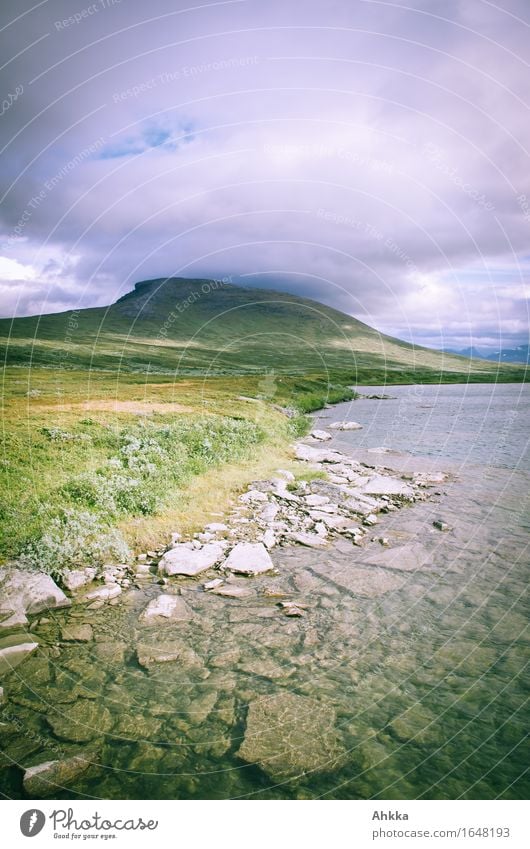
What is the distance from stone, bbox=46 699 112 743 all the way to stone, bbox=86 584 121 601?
3.26 meters

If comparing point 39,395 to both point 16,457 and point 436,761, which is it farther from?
point 436,761

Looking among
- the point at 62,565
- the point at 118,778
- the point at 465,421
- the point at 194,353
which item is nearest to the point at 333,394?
the point at 465,421

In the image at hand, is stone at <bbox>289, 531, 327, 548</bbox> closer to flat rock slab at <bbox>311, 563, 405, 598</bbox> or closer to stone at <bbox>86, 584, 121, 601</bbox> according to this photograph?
flat rock slab at <bbox>311, 563, 405, 598</bbox>

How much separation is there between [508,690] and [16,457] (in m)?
19.1

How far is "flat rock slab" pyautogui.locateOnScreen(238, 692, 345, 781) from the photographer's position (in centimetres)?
604

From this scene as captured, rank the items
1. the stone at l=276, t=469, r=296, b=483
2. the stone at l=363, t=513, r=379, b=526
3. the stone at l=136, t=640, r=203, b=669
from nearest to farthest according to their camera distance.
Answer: the stone at l=136, t=640, r=203, b=669, the stone at l=363, t=513, r=379, b=526, the stone at l=276, t=469, r=296, b=483

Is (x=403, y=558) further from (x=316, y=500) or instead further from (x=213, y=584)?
(x=213, y=584)

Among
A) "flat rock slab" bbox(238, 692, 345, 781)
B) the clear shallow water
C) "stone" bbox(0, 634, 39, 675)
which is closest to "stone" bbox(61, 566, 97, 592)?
the clear shallow water

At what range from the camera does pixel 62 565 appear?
1134 cm

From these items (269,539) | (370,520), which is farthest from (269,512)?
(370,520)

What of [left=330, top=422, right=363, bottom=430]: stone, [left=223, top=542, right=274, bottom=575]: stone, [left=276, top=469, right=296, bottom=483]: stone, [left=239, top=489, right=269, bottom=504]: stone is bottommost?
[left=223, top=542, right=274, bottom=575]: stone

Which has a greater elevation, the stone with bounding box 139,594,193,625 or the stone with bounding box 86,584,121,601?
the stone with bounding box 139,594,193,625

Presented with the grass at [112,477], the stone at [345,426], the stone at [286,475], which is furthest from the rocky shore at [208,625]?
the stone at [345,426]

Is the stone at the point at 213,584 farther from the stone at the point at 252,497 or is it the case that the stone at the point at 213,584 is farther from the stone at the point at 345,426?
the stone at the point at 345,426
